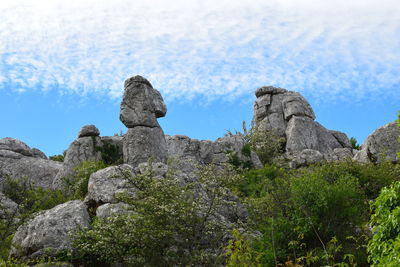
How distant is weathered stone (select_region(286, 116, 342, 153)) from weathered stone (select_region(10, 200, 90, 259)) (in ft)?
96.8

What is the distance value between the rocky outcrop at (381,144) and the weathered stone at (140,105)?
14.3 m

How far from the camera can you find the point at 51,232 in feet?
63.6

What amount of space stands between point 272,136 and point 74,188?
23651mm

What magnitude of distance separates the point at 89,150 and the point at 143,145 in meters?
5.32

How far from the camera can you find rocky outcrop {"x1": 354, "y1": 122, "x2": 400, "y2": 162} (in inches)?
1369

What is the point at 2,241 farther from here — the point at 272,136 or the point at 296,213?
the point at 272,136

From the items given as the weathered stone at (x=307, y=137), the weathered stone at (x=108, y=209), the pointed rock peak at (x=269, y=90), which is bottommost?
the weathered stone at (x=108, y=209)

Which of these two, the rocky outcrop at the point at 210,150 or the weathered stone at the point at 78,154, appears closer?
the weathered stone at the point at 78,154

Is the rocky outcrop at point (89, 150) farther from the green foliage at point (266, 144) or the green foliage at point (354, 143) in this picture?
the green foliage at point (354, 143)

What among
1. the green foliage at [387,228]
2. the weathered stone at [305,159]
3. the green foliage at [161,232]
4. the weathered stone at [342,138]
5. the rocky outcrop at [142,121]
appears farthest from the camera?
the weathered stone at [342,138]

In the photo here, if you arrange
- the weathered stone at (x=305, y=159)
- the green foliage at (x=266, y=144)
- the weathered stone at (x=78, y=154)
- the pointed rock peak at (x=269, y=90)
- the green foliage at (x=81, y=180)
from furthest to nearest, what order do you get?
the pointed rock peak at (x=269, y=90) < the green foliage at (x=266, y=144) < the weathered stone at (x=305, y=159) < the weathered stone at (x=78, y=154) < the green foliage at (x=81, y=180)

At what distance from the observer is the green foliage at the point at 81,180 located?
2903 centimetres

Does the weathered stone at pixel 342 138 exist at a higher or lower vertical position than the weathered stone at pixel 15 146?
higher

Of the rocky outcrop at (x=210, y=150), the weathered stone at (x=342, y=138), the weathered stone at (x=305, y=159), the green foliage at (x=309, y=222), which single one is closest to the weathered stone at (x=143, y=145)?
the rocky outcrop at (x=210, y=150)
